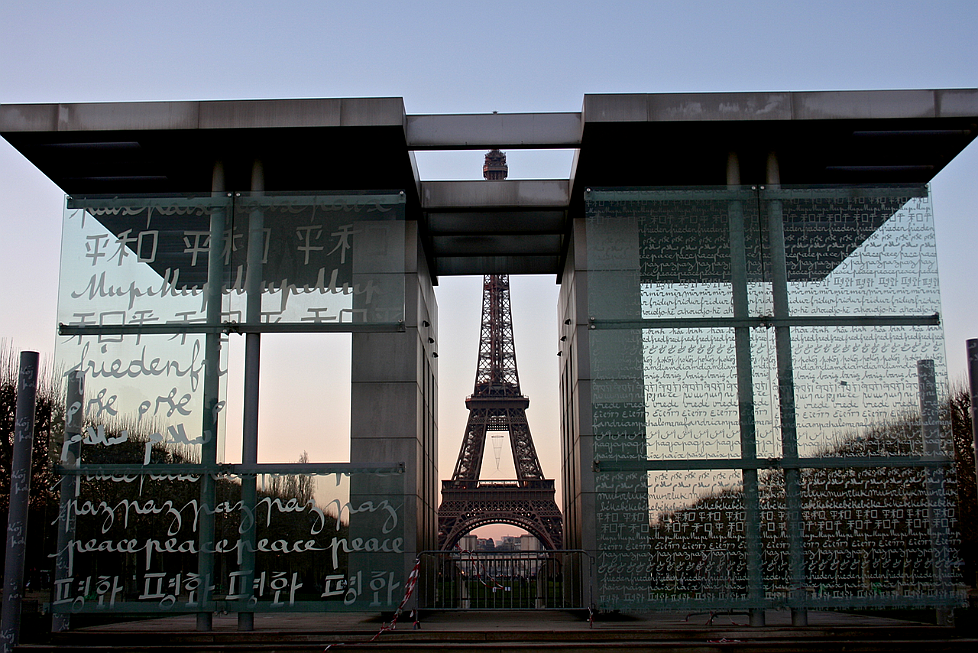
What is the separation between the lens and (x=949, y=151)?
12.6 m

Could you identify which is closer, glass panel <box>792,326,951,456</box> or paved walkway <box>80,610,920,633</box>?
paved walkway <box>80,610,920,633</box>

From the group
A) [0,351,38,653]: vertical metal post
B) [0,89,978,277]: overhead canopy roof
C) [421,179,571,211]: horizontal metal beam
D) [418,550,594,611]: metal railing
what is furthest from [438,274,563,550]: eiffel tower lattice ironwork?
[0,351,38,653]: vertical metal post

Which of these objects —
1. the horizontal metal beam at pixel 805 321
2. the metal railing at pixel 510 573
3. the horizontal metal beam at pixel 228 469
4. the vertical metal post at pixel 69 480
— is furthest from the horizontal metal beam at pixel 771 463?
the vertical metal post at pixel 69 480

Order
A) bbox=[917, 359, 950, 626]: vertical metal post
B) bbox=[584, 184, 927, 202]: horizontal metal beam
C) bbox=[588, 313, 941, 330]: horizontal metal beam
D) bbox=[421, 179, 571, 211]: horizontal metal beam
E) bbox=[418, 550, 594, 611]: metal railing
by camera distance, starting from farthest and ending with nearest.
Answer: bbox=[421, 179, 571, 211]: horizontal metal beam < bbox=[418, 550, 594, 611]: metal railing < bbox=[584, 184, 927, 202]: horizontal metal beam < bbox=[588, 313, 941, 330]: horizontal metal beam < bbox=[917, 359, 950, 626]: vertical metal post

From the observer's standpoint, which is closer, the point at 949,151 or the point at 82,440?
the point at 82,440

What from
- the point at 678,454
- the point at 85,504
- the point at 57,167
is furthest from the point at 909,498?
the point at 57,167

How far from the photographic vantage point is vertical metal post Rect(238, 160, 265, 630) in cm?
1166

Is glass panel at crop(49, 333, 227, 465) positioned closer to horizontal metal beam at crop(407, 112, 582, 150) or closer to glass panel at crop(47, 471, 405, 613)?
glass panel at crop(47, 471, 405, 613)

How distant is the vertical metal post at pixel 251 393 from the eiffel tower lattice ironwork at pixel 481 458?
89.3ft

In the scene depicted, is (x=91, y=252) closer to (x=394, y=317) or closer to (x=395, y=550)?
(x=394, y=317)

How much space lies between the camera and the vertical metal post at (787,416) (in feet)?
37.6

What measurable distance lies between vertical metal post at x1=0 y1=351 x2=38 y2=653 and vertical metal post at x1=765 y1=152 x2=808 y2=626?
9467mm

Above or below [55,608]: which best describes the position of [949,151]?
above

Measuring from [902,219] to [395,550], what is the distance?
817 cm
